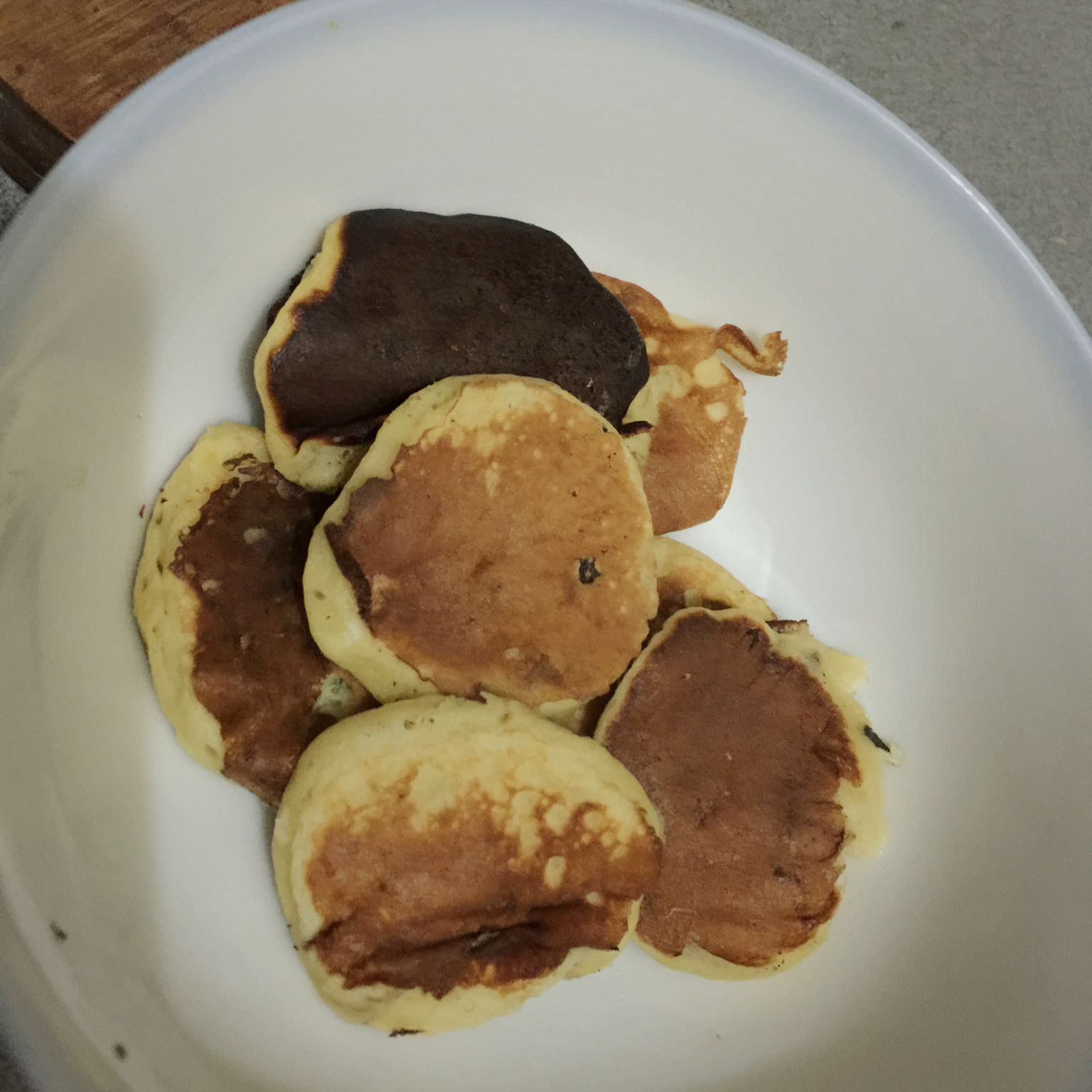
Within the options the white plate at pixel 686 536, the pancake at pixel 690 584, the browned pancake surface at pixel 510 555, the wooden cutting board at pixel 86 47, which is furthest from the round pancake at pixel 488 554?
the wooden cutting board at pixel 86 47

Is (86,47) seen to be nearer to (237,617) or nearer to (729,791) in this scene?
(237,617)

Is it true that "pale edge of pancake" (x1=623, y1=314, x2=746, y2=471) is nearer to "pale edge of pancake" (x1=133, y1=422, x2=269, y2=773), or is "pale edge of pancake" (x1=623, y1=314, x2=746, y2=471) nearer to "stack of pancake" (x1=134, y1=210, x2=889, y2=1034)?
"stack of pancake" (x1=134, y1=210, x2=889, y2=1034)

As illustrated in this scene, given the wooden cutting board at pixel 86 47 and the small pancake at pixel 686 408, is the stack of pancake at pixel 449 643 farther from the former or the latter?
the wooden cutting board at pixel 86 47

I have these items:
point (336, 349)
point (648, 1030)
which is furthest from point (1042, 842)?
point (336, 349)

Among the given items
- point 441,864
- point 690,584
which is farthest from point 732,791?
point 441,864

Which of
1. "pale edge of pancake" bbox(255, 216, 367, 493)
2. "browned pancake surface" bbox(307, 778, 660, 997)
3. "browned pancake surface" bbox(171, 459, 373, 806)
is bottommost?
"browned pancake surface" bbox(307, 778, 660, 997)

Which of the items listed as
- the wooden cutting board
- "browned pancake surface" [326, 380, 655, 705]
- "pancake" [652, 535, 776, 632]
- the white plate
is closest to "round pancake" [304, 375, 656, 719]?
"browned pancake surface" [326, 380, 655, 705]
